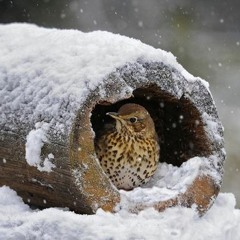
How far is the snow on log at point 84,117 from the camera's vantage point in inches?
148

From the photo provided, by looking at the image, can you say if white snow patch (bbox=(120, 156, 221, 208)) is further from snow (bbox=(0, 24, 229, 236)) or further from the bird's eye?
the bird's eye

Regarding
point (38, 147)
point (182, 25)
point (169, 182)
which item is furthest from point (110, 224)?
point (182, 25)

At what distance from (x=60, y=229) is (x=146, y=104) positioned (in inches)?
51.6

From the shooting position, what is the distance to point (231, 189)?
8.39 m

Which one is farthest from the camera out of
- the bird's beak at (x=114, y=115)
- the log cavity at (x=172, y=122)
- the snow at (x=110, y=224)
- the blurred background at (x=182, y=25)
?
the blurred background at (x=182, y=25)

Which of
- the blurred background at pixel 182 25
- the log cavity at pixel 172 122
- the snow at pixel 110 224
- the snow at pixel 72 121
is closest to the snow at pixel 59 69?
the snow at pixel 72 121

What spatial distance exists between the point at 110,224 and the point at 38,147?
48 centimetres

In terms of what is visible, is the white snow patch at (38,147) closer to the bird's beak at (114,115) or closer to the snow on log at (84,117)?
the snow on log at (84,117)

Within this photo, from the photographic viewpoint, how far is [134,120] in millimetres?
4516

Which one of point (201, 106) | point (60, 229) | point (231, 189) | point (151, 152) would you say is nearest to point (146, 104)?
point (151, 152)

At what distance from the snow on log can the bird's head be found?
83mm

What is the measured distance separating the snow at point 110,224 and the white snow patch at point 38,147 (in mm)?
208

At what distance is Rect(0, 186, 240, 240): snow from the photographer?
364 cm

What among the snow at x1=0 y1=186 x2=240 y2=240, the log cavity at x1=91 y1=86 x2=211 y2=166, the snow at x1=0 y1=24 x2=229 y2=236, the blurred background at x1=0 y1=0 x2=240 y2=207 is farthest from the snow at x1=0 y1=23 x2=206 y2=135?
the blurred background at x1=0 y1=0 x2=240 y2=207
